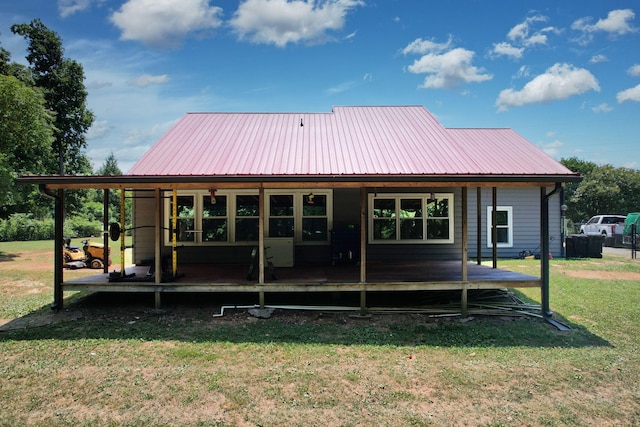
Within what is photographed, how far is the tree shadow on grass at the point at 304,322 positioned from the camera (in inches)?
227

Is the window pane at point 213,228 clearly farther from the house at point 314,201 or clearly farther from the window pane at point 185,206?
the window pane at point 185,206

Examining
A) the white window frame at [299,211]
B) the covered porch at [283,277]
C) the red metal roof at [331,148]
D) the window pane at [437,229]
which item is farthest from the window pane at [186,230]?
the window pane at [437,229]

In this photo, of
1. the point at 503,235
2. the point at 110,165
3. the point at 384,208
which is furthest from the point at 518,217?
the point at 110,165

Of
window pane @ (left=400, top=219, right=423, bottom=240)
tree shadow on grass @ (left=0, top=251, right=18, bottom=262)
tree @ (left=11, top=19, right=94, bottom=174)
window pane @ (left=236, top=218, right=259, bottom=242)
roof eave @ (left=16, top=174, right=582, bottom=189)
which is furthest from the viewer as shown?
tree @ (left=11, top=19, right=94, bottom=174)

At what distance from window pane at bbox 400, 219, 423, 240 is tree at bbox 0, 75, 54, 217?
49.4ft

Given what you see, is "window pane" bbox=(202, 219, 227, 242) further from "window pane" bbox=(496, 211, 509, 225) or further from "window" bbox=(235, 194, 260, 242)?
"window pane" bbox=(496, 211, 509, 225)

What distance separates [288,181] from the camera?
21.2ft

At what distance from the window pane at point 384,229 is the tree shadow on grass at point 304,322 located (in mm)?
3055

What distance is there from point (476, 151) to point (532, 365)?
879cm

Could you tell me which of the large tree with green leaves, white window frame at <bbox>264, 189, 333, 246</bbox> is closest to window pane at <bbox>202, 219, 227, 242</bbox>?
white window frame at <bbox>264, 189, 333, 246</bbox>

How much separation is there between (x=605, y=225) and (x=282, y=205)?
22.2 m

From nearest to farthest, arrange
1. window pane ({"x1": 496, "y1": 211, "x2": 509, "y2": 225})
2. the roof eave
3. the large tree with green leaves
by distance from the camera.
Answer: the roof eave, window pane ({"x1": 496, "y1": 211, "x2": 509, "y2": 225}), the large tree with green leaves

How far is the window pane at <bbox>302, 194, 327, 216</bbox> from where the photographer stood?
1004 cm

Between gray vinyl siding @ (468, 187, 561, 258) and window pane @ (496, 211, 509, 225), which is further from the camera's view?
window pane @ (496, 211, 509, 225)
